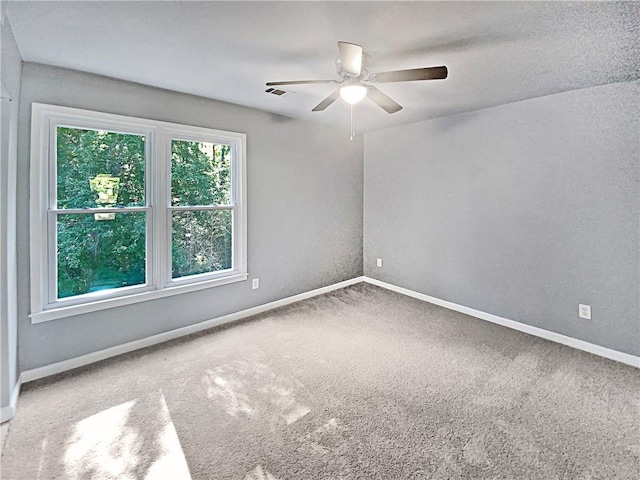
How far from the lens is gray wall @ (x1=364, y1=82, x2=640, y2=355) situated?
2760 millimetres

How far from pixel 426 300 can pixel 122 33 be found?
412cm

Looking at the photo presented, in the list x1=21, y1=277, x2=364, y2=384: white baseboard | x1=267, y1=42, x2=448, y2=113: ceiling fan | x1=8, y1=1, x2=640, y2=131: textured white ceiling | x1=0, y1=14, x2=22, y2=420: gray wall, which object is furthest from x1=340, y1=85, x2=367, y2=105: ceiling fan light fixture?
x1=21, y1=277, x2=364, y2=384: white baseboard

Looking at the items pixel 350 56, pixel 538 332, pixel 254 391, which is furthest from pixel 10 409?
pixel 538 332

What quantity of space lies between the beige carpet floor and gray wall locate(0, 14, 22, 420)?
307 mm

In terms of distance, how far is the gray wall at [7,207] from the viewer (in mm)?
1927

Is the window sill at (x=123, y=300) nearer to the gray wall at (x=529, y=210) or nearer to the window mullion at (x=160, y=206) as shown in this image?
the window mullion at (x=160, y=206)

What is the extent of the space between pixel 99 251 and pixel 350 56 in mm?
2569

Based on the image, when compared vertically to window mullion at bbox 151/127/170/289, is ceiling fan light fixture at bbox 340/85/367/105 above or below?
above

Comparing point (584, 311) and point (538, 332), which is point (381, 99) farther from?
point (538, 332)

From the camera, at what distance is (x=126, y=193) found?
9.61 feet

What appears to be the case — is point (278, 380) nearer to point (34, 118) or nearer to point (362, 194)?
point (34, 118)

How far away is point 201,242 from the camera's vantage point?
3.48 meters

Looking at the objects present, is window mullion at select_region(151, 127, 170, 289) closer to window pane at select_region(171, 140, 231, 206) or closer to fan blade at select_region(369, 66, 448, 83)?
window pane at select_region(171, 140, 231, 206)

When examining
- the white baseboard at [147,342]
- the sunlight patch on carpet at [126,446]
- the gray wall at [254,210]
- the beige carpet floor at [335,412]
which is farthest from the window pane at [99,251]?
the sunlight patch on carpet at [126,446]
